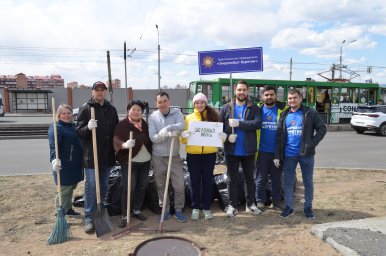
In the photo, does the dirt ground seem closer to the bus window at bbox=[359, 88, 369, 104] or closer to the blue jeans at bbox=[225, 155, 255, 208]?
the blue jeans at bbox=[225, 155, 255, 208]

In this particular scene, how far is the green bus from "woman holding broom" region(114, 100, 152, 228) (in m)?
13.4

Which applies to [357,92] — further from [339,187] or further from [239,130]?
[239,130]

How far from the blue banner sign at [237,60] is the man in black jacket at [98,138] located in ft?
9.07

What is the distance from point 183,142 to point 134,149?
2.29 feet

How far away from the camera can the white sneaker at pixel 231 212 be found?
16.0 ft

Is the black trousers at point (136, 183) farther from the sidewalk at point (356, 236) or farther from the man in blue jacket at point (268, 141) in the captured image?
the sidewalk at point (356, 236)

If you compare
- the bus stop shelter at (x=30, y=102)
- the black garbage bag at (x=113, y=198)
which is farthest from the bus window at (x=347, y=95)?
the bus stop shelter at (x=30, y=102)

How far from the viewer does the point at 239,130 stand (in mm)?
4762

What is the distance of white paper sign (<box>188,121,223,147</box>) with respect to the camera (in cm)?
454

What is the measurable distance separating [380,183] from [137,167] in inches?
202

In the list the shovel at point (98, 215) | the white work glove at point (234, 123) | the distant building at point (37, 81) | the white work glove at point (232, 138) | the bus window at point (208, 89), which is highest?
the distant building at point (37, 81)

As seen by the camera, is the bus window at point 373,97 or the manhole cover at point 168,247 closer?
the manhole cover at point 168,247

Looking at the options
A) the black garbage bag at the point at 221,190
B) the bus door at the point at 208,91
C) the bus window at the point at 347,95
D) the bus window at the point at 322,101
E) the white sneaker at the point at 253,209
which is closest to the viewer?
the white sneaker at the point at 253,209

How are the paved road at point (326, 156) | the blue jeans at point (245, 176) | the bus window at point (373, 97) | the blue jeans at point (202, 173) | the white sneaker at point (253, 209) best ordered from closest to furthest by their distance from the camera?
1. the blue jeans at point (202, 173)
2. the blue jeans at point (245, 176)
3. the white sneaker at point (253, 209)
4. the paved road at point (326, 156)
5. the bus window at point (373, 97)
